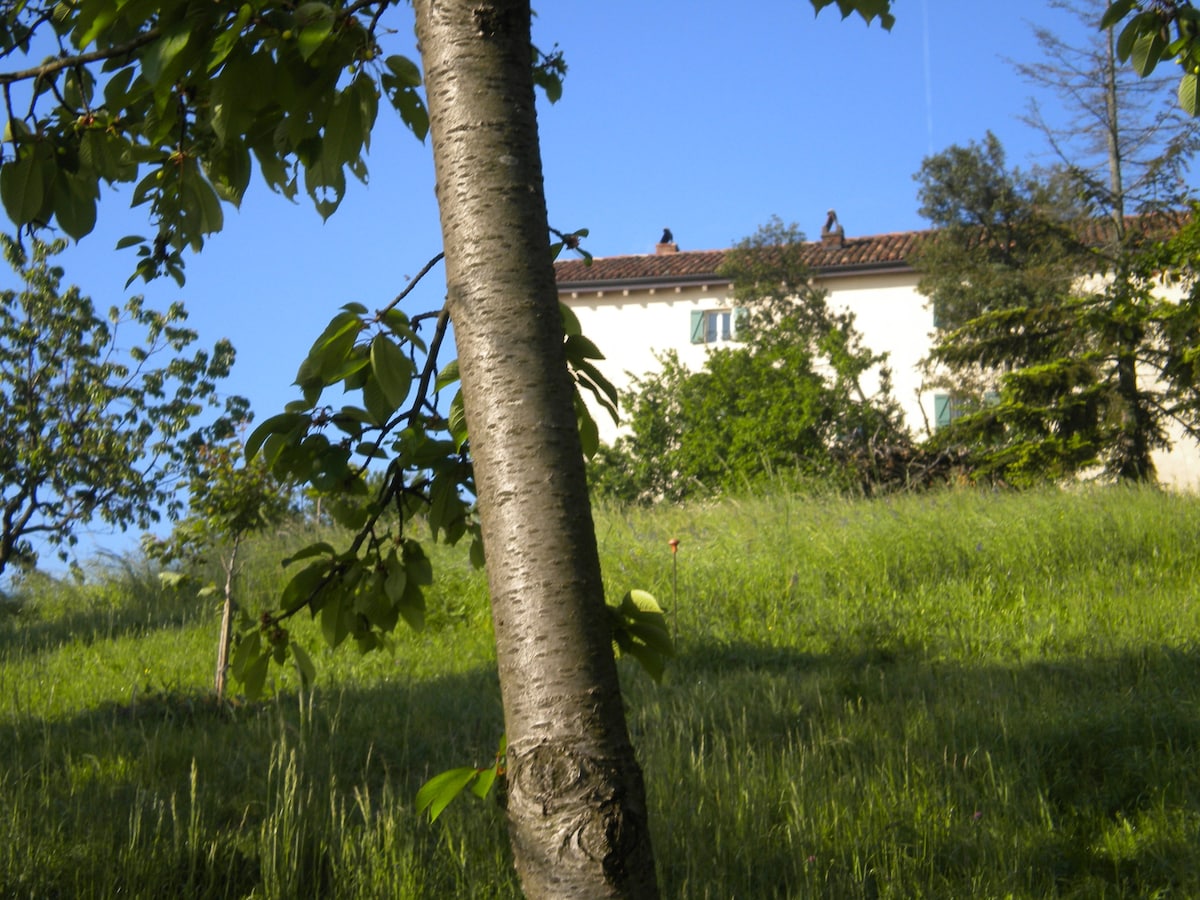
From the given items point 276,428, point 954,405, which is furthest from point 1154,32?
point 954,405

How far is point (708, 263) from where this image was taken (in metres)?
33.0

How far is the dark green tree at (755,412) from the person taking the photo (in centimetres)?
2320

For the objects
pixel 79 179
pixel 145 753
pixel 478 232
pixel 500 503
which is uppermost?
pixel 79 179

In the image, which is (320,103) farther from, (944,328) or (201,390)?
(944,328)

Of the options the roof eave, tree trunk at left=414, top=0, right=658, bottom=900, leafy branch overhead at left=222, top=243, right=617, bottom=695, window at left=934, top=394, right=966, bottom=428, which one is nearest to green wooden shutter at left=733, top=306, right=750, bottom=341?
the roof eave

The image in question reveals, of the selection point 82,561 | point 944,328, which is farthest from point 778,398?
point 82,561

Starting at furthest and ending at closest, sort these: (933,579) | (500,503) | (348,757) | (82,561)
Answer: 1. (82,561)
2. (933,579)
3. (348,757)
4. (500,503)

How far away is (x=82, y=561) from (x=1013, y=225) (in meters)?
20.4

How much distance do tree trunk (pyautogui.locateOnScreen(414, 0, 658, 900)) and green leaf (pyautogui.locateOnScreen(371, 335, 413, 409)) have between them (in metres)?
0.33

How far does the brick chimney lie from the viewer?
106 feet

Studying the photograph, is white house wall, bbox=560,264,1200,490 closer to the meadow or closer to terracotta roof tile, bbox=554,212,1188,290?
terracotta roof tile, bbox=554,212,1188,290

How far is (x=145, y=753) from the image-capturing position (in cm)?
490

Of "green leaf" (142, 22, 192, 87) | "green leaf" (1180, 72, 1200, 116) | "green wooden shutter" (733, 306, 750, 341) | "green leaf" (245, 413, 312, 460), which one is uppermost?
"green wooden shutter" (733, 306, 750, 341)

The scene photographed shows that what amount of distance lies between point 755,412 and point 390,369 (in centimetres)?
2255
